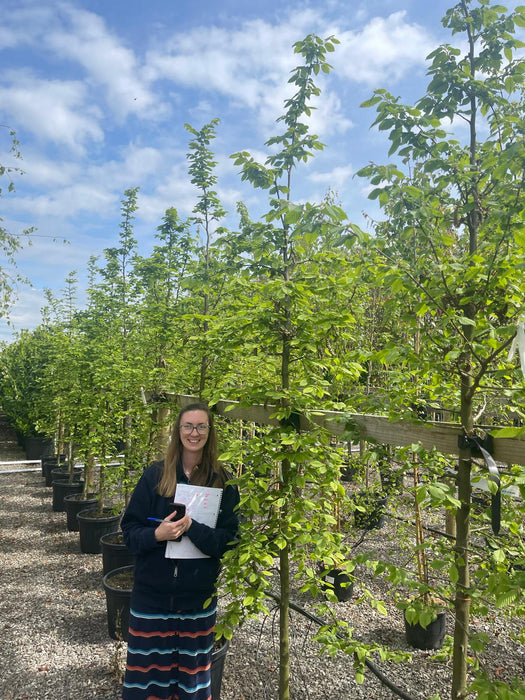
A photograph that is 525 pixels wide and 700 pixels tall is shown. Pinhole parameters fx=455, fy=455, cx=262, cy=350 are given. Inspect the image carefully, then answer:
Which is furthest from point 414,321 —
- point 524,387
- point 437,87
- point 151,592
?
point 151,592

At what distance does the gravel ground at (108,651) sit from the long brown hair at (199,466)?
789mm

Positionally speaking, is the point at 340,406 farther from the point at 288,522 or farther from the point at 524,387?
the point at 524,387

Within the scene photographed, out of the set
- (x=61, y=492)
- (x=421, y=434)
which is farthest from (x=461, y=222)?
(x=61, y=492)

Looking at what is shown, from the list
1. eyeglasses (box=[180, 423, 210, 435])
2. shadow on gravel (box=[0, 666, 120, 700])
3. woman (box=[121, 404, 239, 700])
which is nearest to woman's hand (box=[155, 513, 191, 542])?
woman (box=[121, 404, 239, 700])

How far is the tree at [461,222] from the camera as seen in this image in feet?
5.26

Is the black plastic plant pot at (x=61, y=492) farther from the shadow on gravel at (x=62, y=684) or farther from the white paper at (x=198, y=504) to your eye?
the white paper at (x=198, y=504)

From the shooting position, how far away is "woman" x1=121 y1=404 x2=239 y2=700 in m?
2.19

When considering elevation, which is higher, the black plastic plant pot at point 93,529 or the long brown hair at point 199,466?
the long brown hair at point 199,466

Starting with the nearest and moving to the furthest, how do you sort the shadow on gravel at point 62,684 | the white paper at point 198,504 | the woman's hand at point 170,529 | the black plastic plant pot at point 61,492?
1. the woman's hand at point 170,529
2. the white paper at point 198,504
3. the shadow on gravel at point 62,684
4. the black plastic plant pot at point 61,492

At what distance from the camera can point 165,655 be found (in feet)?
7.29

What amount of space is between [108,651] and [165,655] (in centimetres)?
171

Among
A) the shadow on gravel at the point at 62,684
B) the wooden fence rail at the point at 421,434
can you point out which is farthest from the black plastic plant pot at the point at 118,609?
the wooden fence rail at the point at 421,434

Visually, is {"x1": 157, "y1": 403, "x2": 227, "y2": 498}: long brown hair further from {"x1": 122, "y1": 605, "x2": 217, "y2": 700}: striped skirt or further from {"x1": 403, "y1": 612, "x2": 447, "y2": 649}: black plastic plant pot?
{"x1": 403, "y1": 612, "x2": 447, "y2": 649}: black plastic plant pot

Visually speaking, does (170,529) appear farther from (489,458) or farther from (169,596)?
(489,458)
